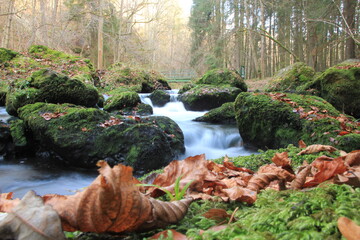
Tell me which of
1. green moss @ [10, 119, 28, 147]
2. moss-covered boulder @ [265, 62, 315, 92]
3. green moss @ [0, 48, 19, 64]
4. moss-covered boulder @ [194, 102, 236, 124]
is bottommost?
green moss @ [10, 119, 28, 147]

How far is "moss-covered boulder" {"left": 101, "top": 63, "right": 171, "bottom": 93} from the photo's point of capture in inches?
606

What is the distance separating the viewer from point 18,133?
20.5 feet

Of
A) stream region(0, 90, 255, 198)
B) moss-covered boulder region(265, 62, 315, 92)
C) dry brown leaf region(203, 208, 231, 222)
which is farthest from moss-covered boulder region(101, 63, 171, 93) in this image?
dry brown leaf region(203, 208, 231, 222)

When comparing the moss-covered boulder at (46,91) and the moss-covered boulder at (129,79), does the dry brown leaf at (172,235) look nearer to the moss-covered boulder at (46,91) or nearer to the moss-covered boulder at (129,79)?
the moss-covered boulder at (46,91)

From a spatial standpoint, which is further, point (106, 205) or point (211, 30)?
A: point (211, 30)

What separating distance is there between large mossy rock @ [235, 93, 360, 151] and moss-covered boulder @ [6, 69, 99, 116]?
209 inches

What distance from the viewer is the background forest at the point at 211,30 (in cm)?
1808

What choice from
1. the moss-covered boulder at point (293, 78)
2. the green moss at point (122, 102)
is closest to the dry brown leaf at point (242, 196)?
the green moss at point (122, 102)

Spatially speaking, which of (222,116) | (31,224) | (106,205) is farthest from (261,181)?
(222,116)

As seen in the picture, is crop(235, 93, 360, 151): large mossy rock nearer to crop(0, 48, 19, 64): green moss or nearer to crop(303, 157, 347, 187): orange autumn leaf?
crop(303, 157, 347, 187): orange autumn leaf

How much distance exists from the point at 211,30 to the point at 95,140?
27.5 m

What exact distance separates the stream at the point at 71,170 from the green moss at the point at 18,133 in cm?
46

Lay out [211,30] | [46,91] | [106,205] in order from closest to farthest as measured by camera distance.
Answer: [106,205]
[46,91]
[211,30]

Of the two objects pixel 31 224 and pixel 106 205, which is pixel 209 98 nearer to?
pixel 106 205
